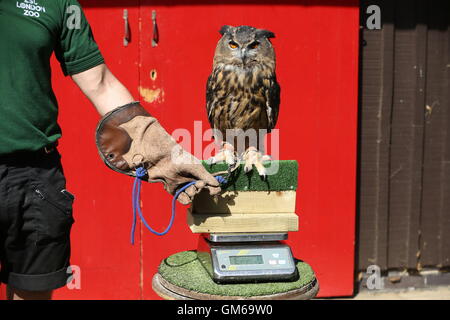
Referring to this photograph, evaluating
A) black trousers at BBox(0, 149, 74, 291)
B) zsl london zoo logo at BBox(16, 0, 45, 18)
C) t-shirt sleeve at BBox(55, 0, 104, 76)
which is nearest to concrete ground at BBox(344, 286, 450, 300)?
black trousers at BBox(0, 149, 74, 291)

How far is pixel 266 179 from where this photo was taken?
5.63 ft

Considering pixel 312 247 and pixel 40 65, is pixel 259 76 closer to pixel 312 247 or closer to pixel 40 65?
pixel 40 65

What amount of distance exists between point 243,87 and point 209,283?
0.82 m

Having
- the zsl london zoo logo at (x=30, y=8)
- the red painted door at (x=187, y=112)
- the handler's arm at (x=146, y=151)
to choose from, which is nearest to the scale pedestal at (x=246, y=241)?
the handler's arm at (x=146, y=151)

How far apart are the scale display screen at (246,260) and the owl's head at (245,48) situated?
79cm

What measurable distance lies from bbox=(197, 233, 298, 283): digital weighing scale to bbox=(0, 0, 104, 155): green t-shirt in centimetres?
67

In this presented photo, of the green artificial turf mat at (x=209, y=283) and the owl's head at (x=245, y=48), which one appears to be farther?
the owl's head at (x=245, y=48)

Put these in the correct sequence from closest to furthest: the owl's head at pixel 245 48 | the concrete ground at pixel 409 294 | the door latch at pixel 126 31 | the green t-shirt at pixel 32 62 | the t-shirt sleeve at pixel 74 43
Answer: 1. the green t-shirt at pixel 32 62
2. the t-shirt sleeve at pixel 74 43
3. the owl's head at pixel 245 48
4. the door latch at pixel 126 31
5. the concrete ground at pixel 409 294

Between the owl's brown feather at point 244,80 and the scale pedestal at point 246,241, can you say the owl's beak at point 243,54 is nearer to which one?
the owl's brown feather at point 244,80

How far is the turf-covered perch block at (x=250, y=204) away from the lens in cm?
169

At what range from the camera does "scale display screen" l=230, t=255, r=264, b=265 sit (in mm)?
1659

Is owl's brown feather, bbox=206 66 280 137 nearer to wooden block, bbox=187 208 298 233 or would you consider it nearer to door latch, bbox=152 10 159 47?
wooden block, bbox=187 208 298 233

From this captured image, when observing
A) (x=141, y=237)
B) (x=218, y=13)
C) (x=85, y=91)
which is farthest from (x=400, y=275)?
(x=85, y=91)

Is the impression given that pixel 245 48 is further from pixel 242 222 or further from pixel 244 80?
pixel 242 222
